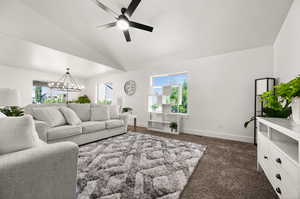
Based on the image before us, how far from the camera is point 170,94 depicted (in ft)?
13.3

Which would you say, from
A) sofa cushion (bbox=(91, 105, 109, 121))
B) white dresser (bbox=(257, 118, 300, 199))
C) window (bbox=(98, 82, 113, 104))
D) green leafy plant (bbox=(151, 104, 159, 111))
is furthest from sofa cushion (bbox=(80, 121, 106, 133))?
window (bbox=(98, 82, 113, 104))

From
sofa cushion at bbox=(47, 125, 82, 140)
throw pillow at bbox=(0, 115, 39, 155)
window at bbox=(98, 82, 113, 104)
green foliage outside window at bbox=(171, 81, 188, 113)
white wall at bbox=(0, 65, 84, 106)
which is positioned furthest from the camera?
window at bbox=(98, 82, 113, 104)

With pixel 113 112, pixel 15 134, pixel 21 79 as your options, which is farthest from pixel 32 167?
pixel 21 79

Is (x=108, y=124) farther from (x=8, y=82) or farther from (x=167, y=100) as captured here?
(x=8, y=82)

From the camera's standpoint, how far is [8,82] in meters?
4.22

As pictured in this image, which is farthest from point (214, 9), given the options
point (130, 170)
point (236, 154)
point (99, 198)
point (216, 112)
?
point (99, 198)

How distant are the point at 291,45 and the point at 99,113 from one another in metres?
4.01

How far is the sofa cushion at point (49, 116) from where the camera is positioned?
7.14ft

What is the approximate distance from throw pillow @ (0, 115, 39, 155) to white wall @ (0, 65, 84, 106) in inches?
206

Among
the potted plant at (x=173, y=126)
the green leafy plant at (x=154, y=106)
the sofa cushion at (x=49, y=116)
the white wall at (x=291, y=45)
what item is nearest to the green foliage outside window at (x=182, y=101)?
the potted plant at (x=173, y=126)

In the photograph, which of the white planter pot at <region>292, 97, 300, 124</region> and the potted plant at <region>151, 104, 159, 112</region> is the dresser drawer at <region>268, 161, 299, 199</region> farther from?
the potted plant at <region>151, 104, 159, 112</region>

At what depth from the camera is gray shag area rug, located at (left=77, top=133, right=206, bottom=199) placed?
1.16 m

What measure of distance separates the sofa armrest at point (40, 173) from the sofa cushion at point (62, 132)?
1540 millimetres

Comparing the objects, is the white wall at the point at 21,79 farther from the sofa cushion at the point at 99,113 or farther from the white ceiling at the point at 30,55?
the sofa cushion at the point at 99,113
